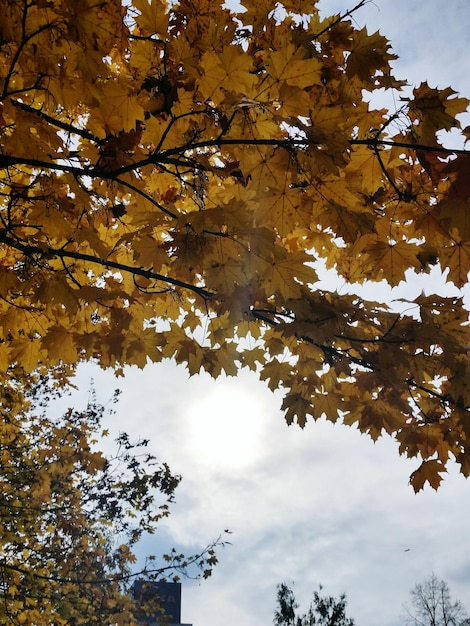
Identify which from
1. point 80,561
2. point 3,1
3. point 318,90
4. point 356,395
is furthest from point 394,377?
point 80,561

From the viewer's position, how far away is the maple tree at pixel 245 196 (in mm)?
2035

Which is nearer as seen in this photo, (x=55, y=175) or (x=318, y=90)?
(x=318, y=90)

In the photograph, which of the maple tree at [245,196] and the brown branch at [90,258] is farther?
the brown branch at [90,258]

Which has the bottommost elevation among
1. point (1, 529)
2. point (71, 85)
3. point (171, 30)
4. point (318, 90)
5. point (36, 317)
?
point (1, 529)

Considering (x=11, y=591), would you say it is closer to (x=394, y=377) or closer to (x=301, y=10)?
(x=394, y=377)

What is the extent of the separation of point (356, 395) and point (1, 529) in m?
5.75

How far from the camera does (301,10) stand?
2.72 m

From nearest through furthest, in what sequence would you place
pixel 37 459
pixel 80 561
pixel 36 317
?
pixel 36 317 → pixel 37 459 → pixel 80 561

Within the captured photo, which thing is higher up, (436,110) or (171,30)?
(171,30)

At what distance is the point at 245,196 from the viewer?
2.52m

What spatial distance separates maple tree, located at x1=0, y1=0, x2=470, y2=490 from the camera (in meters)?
2.04

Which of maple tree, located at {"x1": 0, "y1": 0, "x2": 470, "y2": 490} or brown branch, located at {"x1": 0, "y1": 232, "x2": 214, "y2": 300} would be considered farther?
brown branch, located at {"x1": 0, "y1": 232, "x2": 214, "y2": 300}

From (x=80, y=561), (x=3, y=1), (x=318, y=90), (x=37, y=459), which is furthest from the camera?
(x=80, y=561)

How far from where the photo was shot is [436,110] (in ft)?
6.81
